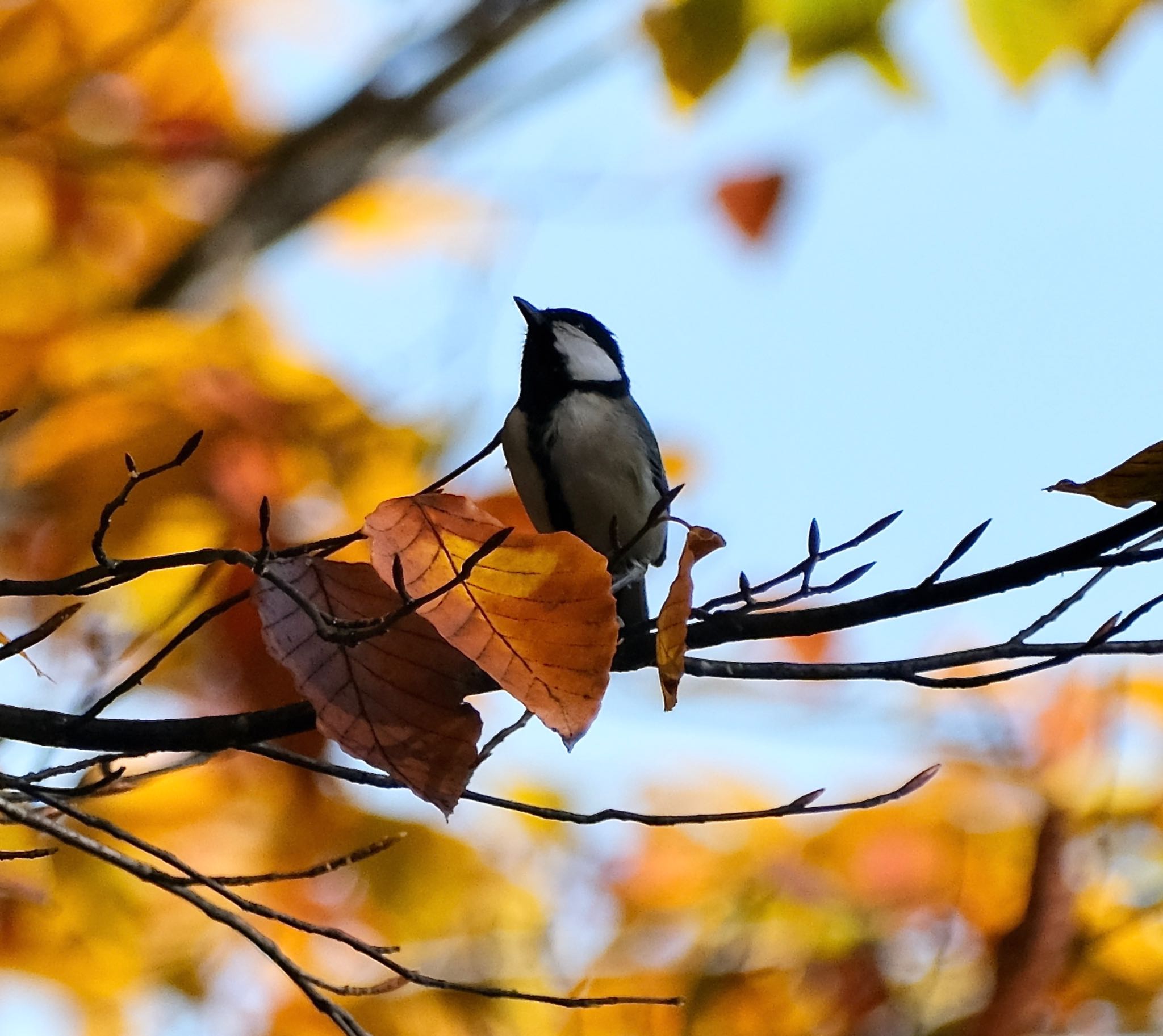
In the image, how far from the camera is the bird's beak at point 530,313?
3938 millimetres

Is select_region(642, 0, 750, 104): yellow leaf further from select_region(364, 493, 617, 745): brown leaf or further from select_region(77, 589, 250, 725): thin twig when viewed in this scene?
select_region(77, 589, 250, 725): thin twig

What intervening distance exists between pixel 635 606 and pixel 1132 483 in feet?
7.92

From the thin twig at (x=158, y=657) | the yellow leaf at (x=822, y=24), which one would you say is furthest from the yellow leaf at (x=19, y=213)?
the thin twig at (x=158, y=657)

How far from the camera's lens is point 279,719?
1.56 m

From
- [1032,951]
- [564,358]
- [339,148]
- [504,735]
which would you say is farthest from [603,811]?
[339,148]

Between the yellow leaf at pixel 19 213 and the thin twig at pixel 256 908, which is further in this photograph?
the yellow leaf at pixel 19 213

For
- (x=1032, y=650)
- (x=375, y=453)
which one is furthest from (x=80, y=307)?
(x=1032, y=650)

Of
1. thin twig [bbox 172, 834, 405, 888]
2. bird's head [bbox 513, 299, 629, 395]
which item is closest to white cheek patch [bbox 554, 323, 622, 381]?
bird's head [bbox 513, 299, 629, 395]

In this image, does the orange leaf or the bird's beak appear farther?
the bird's beak

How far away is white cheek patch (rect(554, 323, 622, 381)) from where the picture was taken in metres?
3.78

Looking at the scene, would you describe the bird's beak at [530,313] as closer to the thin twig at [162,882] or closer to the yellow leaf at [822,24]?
the yellow leaf at [822,24]

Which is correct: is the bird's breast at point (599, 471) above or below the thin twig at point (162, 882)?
above

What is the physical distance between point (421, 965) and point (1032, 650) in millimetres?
2818

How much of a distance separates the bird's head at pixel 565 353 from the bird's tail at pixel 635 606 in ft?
1.91
